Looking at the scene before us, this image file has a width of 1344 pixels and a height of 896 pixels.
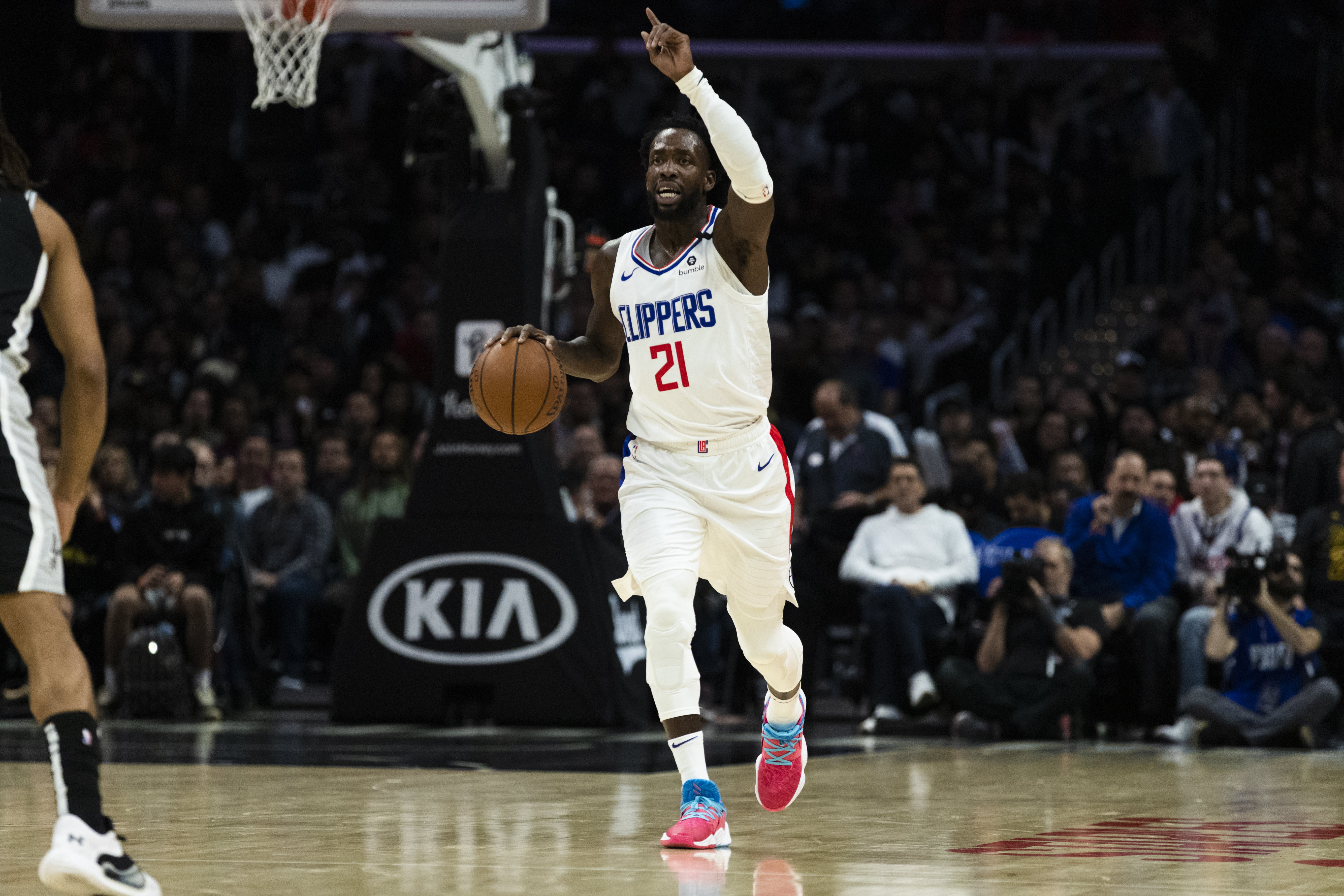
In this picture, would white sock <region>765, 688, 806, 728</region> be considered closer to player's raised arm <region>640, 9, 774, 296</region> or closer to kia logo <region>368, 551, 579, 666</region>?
player's raised arm <region>640, 9, 774, 296</region>

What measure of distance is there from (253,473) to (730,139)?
8931 mm

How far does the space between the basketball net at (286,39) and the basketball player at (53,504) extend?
4.51 m

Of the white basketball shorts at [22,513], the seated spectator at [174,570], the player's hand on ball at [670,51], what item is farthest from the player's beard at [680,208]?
the seated spectator at [174,570]

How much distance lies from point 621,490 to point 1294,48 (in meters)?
14.8

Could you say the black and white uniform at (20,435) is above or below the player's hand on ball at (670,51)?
below

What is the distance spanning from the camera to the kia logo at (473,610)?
10852 millimetres

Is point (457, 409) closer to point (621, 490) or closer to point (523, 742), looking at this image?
point (523, 742)

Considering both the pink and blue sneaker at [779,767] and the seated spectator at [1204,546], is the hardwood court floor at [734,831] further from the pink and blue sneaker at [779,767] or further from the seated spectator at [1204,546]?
the seated spectator at [1204,546]

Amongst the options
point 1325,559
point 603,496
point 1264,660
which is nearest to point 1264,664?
point 1264,660

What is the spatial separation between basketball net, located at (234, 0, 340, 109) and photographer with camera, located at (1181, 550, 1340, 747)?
18.4 ft

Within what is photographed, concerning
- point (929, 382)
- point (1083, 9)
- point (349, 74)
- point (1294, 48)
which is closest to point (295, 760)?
point (929, 382)

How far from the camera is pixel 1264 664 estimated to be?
10.5m

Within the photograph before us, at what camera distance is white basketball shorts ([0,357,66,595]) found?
4.41m

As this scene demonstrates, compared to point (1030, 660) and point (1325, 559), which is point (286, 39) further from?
point (1325, 559)
